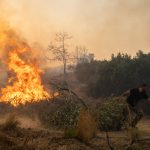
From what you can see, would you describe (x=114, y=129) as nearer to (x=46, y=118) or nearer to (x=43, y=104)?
(x=46, y=118)

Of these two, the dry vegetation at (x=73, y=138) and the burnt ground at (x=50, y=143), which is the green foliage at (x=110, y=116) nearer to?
the dry vegetation at (x=73, y=138)

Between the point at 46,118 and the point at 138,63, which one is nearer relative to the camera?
the point at 46,118

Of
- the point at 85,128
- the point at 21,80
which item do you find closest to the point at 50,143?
the point at 85,128

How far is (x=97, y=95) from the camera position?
30.8 metres

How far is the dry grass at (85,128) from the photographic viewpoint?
38.7 ft

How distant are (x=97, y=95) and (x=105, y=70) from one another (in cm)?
237

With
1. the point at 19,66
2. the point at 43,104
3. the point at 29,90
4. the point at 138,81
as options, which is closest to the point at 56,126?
the point at 43,104

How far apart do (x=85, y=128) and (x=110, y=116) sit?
5993 millimetres

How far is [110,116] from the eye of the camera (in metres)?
17.7

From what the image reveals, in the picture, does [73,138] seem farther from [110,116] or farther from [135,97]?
[110,116]

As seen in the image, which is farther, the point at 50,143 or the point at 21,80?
the point at 21,80

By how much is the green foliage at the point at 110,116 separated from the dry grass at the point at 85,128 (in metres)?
3.87

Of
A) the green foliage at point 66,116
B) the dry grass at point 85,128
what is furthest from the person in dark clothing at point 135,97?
the green foliage at point 66,116

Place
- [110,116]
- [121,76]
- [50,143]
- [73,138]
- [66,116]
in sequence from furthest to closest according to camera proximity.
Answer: [121,76] < [66,116] < [110,116] < [73,138] < [50,143]
